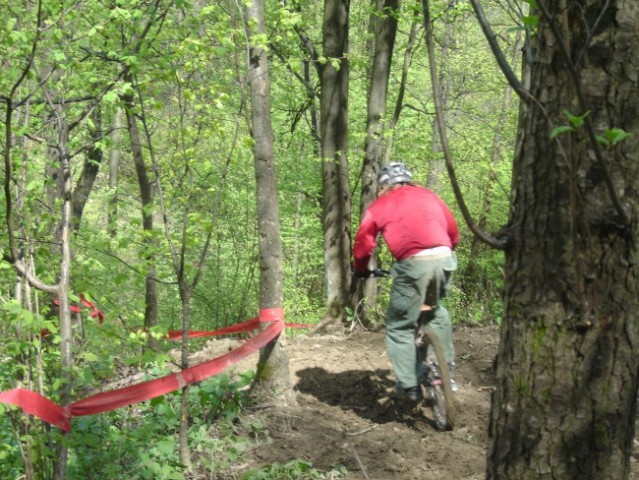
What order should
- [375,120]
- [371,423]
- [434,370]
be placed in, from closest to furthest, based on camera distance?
[434,370], [371,423], [375,120]

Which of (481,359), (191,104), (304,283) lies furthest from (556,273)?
(304,283)

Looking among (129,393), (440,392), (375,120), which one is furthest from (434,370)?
(375,120)

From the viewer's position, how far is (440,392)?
18.5 feet

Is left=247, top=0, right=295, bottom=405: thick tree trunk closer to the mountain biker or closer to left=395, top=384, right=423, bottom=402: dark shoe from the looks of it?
the mountain biker

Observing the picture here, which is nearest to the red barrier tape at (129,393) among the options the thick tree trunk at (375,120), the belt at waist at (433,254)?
the belt at waist at (433,254)

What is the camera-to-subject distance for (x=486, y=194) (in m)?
16.7

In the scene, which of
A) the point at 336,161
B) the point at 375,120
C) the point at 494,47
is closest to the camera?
the point at 494,47

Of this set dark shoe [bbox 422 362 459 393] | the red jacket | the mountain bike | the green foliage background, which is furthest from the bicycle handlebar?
the green foliage background

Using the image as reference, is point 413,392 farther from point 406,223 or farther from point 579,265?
point 579,265

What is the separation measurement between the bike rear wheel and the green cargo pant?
13cm

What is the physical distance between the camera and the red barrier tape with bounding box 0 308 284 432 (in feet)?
12.7

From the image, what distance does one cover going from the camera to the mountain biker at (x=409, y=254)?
18.5 feet

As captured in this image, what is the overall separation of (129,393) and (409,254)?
247 cm

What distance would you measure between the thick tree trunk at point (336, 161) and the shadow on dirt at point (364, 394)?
246 cm
